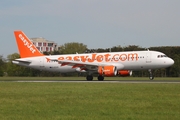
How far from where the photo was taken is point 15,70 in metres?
108

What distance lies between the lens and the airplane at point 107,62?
153 feet

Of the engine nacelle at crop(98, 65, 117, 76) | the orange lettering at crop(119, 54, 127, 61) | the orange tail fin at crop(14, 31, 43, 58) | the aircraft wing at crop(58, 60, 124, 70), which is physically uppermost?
the orange tail fin at crop(14, 31, 43, 58)

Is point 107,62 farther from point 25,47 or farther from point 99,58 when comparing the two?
point 25,47

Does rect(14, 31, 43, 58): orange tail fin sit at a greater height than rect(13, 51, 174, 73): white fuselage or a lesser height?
greater

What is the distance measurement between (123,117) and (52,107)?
13.0 feet

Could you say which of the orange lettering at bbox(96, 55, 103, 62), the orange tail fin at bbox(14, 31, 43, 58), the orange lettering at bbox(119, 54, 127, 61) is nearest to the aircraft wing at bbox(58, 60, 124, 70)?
the orange lettering at bbox(96, 55, 103, 62)

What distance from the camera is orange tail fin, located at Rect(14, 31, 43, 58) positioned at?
55.8 meters

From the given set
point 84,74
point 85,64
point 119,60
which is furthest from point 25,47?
point 84,74

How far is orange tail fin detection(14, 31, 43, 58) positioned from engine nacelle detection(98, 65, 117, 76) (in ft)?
42.8

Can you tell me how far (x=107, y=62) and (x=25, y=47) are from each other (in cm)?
1459

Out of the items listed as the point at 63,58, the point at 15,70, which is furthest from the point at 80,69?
the point at 15,70

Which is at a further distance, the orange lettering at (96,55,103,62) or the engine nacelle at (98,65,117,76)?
the orange lettering at (96,55,103,62)

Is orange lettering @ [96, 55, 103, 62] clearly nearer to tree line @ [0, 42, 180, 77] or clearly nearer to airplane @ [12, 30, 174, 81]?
airplane @ [12, 30, 174, 81]

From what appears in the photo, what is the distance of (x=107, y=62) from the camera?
48281mm
